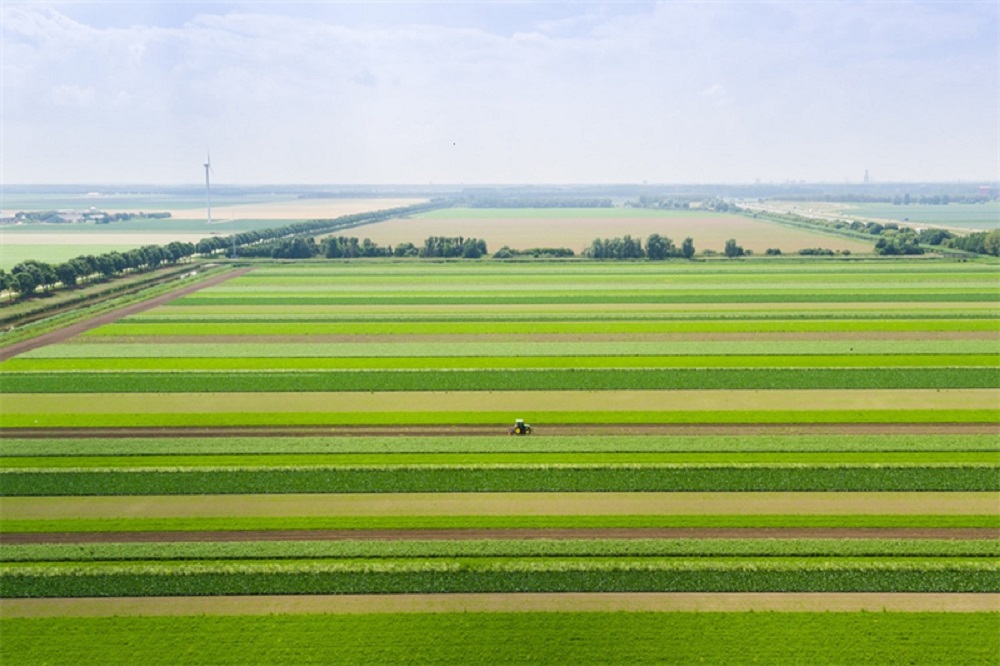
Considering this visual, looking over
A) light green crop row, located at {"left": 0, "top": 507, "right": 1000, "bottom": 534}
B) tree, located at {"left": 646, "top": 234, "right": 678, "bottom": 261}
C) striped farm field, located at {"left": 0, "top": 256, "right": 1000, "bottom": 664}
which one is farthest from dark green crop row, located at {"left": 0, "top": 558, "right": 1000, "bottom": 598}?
tree, located at {"left": 646, "top": 234, "right": 678, "bottom": 261}

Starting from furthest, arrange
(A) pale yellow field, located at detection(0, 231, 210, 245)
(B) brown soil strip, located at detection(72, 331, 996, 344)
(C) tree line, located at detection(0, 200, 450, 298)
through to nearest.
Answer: (A) pale yellow field, located at detection(0, 231, 210, 245) < (C) tree line, located at detection(0, 200, 450, 298) < (B) brown soil strip, located at detection(72, 331, 996, 344)

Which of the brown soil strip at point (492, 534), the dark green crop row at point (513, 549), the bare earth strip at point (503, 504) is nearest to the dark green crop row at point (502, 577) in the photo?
the dark green crop row at point (513, 549)

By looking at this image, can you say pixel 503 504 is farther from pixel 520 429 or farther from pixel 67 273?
pixel 67 273

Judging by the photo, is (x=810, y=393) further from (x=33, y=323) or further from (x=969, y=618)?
(x=33, y=323)

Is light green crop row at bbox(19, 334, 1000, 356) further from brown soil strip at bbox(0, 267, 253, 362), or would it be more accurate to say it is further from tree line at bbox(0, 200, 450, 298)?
tree line at bbox(0, 200, 450, 298)

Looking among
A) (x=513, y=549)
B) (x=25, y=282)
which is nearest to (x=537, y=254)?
(x=25, y=282)

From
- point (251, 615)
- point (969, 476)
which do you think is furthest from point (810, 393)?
point (251, 615)
